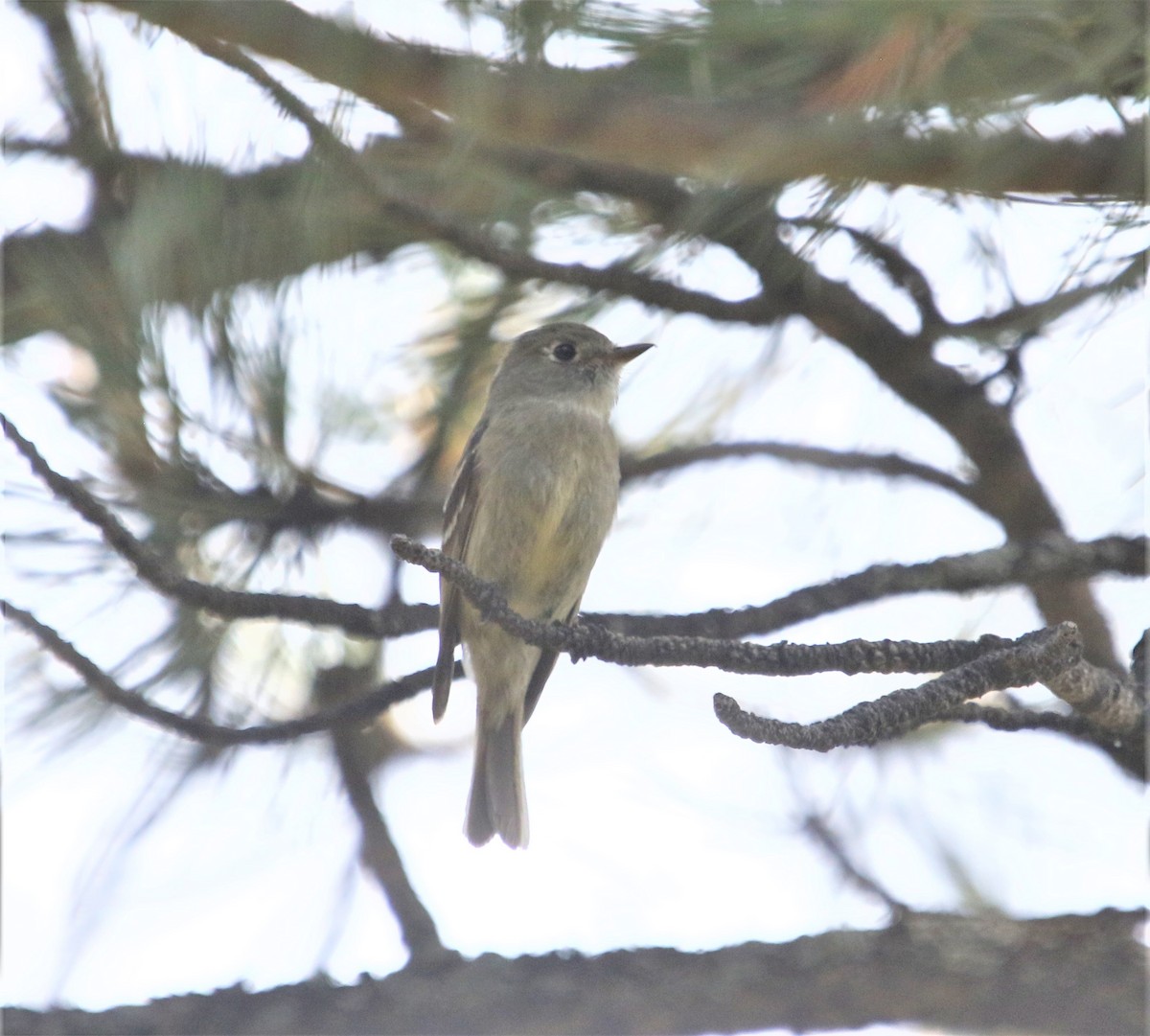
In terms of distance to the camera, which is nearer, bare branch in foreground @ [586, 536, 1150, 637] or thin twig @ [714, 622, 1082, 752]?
thin twig @ [714, 622, 1082, 752]

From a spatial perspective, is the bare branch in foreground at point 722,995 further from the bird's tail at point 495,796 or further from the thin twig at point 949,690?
the bird's tail at point 495,796

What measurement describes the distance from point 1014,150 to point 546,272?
1047 mm

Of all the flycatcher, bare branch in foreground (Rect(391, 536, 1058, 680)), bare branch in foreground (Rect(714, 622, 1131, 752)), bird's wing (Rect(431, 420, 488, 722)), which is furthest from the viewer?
the flycatcher

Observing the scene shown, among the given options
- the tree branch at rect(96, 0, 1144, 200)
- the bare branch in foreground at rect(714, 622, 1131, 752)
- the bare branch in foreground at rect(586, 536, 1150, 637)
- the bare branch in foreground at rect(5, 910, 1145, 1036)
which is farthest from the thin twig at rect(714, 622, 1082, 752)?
the tree branch at rect(96, 0, 1144, 200)

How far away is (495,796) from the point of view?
4.24 meters

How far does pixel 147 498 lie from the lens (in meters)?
3.08

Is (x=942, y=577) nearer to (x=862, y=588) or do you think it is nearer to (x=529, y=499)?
(x=862, y=588)

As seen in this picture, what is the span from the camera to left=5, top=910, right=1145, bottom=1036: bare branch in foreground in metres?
2.64

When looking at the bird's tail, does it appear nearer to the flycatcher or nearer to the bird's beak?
the flycatcher

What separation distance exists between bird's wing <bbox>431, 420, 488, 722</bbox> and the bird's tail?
714 mm

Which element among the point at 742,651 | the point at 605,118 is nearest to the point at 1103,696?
the point at 742,651

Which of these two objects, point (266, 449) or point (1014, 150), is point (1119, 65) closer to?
point (1014, 150)

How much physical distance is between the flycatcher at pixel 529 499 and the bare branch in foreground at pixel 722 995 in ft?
3.59

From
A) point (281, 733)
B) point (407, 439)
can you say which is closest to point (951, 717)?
point (281, 733)
